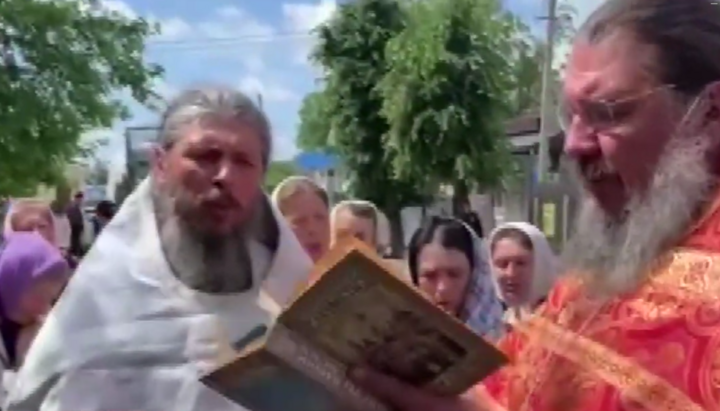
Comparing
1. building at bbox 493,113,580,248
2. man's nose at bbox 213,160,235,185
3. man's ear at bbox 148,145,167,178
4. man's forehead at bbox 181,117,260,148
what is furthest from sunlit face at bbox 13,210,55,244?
man's nose at bbox 213,160,235,185

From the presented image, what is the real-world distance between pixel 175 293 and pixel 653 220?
1392 millimetres

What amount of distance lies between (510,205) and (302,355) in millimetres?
29149

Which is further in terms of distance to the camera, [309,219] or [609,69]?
[309,219]

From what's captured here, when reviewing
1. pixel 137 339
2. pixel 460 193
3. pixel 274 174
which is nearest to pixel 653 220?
pixel 137 339

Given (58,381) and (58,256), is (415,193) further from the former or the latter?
(58,381)

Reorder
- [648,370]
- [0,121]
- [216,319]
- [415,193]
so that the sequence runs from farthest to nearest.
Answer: [415,193]
[0,121]
[216,319]
[648,370]

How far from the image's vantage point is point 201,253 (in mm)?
3211

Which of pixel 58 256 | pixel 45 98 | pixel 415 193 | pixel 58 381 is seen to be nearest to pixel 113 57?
pixel 45 98

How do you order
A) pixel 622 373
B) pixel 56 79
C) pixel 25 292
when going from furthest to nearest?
pixel 56 79, pixel 25 292, pixel 622 373

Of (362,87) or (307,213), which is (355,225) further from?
(362,87)

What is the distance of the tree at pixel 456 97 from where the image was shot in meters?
25.7

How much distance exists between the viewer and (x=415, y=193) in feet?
102

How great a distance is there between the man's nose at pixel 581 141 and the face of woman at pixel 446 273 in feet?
8.26

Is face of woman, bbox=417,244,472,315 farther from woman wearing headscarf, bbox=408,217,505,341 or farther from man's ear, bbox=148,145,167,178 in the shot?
man's ear, bbox=148,145,167,178
